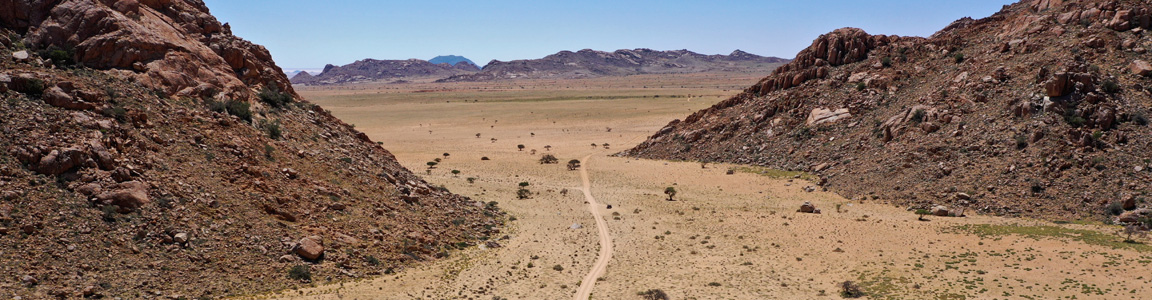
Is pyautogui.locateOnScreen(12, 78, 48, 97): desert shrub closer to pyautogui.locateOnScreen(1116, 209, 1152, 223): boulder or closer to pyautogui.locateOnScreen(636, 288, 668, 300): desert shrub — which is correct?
pyautogui.locateOnScreen(636, 288, 668, 300): desert shrub

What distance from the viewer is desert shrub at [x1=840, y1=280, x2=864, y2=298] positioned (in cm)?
2103

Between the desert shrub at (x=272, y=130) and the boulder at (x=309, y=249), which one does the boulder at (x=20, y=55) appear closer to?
the desert shrub at (x=272, y=130)

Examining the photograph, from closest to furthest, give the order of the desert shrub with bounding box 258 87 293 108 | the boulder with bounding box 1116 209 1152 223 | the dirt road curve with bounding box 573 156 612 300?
the dirt road curve with bounding box 573 156 612 300
the boulder with bounding box 1116 209 1152 223
the desert shrub with bounding box 258 87 293 108

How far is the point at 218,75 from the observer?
29.6m

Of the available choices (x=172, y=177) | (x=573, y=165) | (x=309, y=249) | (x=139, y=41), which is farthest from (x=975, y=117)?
(x=139, y=41)

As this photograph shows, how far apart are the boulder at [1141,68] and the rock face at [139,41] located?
4589 cm

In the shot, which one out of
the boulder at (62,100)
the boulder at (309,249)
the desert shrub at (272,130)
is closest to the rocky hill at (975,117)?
the boulder at (309,249)

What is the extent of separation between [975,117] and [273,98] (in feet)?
126

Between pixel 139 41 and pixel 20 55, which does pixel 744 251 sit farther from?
pixel 20 55

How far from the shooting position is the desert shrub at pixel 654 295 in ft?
69.1

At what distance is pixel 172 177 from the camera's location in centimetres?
2130

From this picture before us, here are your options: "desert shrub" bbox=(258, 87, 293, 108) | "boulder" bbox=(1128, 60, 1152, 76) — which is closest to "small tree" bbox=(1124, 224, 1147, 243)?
"boulder" bbox=(1128, 60, 1152, 76)

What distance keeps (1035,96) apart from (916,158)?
694cm

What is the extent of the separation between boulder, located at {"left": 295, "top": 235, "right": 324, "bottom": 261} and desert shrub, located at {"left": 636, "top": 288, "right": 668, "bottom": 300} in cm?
1042
